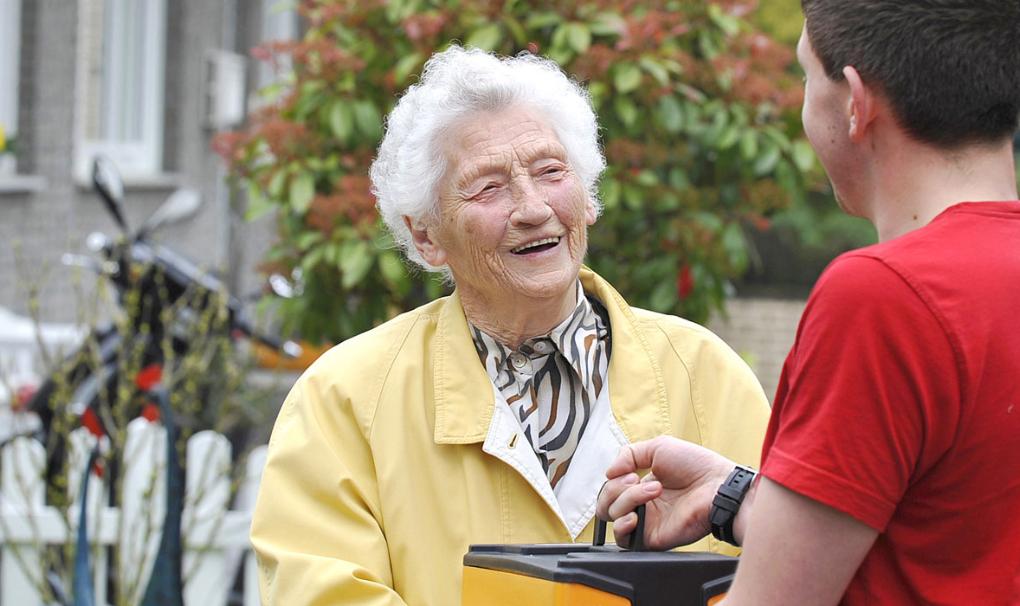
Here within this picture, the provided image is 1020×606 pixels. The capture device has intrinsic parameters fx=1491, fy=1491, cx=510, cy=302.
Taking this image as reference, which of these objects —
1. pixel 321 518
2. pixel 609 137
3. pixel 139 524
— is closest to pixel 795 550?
pixel 321 518

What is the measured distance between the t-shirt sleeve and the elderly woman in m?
1.00

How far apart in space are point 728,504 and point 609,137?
10.3 feet

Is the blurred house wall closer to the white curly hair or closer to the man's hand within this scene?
the white curly hair

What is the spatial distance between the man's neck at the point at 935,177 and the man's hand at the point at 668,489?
49cm

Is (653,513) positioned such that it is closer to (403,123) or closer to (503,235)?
(503,235)

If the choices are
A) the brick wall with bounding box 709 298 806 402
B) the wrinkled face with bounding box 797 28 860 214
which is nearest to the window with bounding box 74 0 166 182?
the brick wall with bounding box 709 298 806 402

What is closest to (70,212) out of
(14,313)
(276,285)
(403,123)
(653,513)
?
(14,313)

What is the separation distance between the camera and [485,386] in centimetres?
257

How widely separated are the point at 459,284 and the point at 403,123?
1.06ft

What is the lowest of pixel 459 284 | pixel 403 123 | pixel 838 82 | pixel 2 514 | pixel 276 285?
pixel 2 514

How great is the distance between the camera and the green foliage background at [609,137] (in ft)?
15.4

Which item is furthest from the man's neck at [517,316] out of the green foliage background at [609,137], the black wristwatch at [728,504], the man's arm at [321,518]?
the green foliage background at [609,137]

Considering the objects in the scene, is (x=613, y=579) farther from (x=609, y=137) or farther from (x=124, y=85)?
(x=124, y=85)

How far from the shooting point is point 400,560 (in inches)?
96.1
